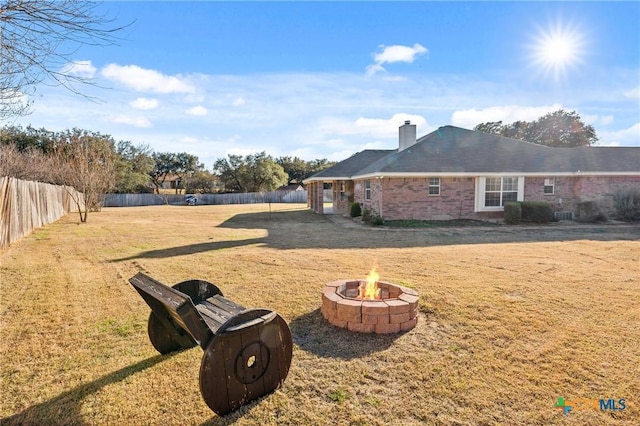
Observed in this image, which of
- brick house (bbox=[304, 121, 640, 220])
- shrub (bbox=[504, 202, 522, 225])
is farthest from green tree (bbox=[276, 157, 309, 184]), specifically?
shrub (bbox=[504, 202, 522, 225])

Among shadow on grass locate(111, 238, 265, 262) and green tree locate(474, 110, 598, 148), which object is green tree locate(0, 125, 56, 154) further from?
green tree locate(474, 110, 598, 148)

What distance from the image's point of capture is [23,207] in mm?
11648

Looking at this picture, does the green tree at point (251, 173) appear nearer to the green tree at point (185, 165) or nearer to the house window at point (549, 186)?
the green tree at point (185, 165)

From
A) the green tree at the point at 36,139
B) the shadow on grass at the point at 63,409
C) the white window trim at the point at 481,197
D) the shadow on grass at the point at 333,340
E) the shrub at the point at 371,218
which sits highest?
the green tree at the point at 36,139

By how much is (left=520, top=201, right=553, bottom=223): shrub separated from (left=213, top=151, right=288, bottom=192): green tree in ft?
125

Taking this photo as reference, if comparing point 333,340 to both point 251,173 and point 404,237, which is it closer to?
point 404,237

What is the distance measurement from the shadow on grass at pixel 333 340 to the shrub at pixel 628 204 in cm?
1866

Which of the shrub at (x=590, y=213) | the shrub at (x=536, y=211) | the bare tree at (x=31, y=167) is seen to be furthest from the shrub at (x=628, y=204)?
the bare tree at (x=31, y=167)

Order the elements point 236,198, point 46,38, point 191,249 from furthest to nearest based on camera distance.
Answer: point 236,198, point 191,249, point 46,38

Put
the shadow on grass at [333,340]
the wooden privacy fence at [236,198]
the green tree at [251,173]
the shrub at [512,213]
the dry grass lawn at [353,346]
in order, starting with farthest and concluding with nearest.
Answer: the green tree at [251,173] < the wooden privacy fence at [236,198] < the shrub at [512,213] < the shadow on grass at [333,340] < the dry grass lawn at [353,346]

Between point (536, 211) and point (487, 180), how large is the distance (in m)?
2.57

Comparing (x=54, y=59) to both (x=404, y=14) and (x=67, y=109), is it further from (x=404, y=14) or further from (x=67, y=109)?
(x=404, y=14)

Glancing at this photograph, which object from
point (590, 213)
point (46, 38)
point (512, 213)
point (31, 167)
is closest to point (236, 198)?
point (31, 167)

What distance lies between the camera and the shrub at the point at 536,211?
1565cm
